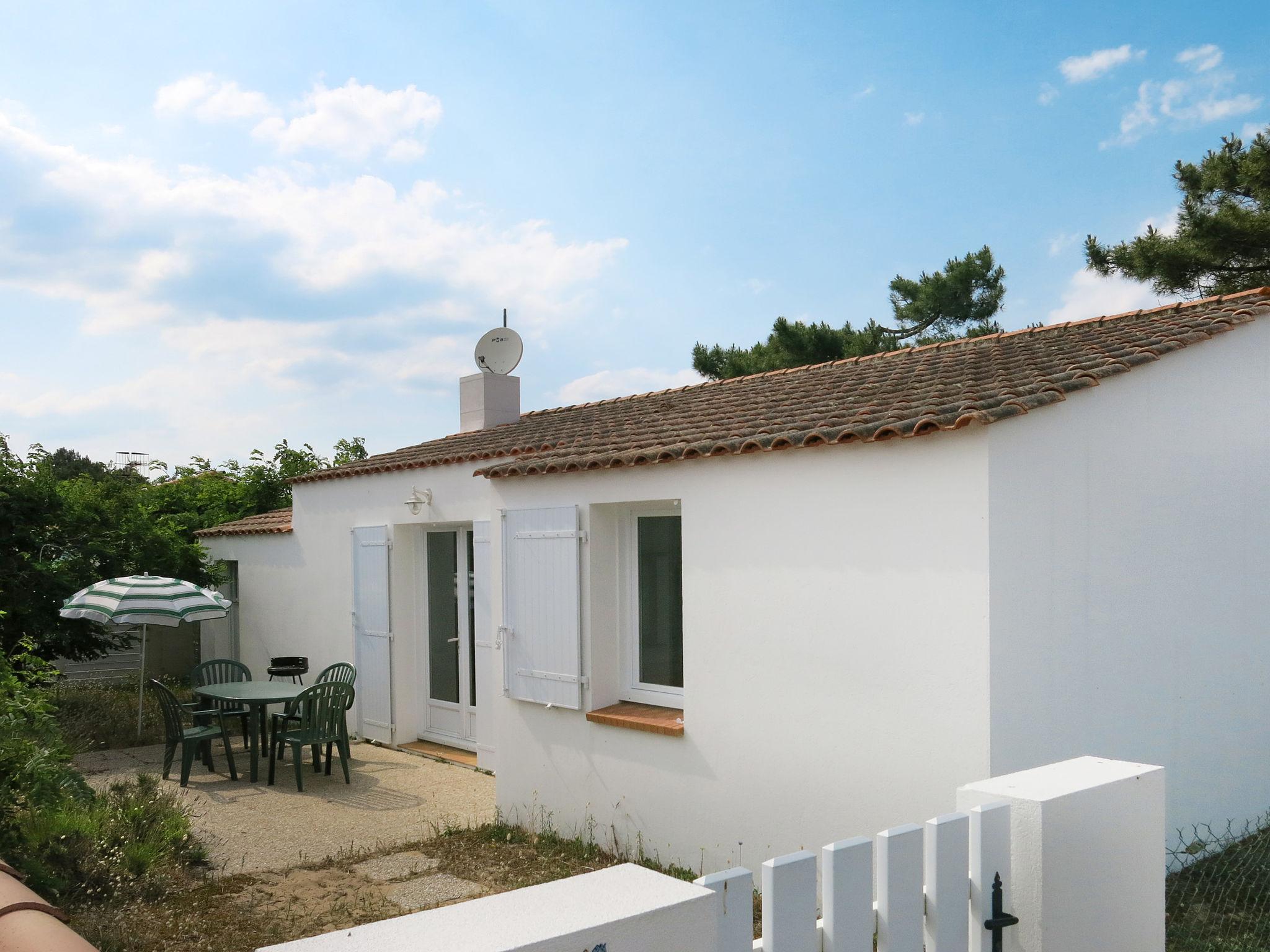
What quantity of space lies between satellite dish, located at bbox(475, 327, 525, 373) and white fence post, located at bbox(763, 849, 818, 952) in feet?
34.4

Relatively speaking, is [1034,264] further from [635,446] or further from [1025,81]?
[635,446]

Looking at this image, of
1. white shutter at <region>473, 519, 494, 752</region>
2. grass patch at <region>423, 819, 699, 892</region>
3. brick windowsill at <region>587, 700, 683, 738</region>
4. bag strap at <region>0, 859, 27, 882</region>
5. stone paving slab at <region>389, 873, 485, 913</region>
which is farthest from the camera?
white shutter at <region>473, 519, 494, 752</region>

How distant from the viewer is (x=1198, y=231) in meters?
15.3

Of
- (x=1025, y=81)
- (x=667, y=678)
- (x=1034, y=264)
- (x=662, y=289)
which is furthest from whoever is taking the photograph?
(x=1034, y=264)

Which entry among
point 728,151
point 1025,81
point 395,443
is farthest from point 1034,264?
point 395,443

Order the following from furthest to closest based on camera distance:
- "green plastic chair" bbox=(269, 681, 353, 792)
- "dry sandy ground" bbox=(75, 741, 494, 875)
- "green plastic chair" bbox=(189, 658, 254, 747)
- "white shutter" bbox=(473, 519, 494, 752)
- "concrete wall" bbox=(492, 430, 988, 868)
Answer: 1. "green plastic chair" bbox=(189, 658, 254, 747)
2. "white shutter" bbox=(473, 519, 494, 752)
3. "green plastic chair" bbox=(269, 681, 353, 792)
4. "dry sandy ground" bbox=(75, 741, 494, 875)
5. "concrete wall" bbox=(492, 430, 988, 868)

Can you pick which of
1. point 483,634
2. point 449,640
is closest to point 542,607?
point 483,634

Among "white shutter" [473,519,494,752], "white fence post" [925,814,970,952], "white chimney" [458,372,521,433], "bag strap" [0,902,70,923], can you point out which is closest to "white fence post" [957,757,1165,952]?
A: "white fence post" [925,814,970,952]

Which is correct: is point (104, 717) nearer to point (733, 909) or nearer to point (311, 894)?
point (311, 894)

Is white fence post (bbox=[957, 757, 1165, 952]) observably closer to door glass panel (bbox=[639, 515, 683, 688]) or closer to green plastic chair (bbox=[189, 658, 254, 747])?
door glass panel (bbox=[639, 515, 683, 688])

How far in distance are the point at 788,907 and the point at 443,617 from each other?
8.79 metres

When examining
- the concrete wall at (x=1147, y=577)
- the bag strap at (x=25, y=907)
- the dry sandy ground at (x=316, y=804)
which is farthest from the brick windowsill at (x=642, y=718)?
the bag strap at (x=25, y=907)

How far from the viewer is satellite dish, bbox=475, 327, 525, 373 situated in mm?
12391

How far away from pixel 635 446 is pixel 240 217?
448 cm
